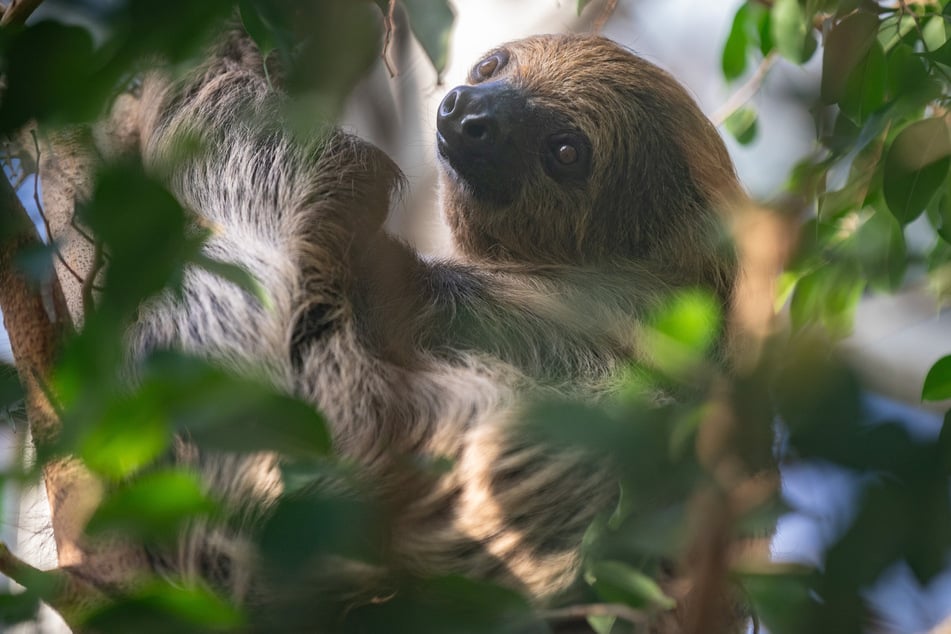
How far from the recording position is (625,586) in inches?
74.8

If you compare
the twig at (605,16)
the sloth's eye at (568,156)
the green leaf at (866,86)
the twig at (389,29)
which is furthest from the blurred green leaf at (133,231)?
the twig at (605,16)

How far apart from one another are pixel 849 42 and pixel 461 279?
176 cm

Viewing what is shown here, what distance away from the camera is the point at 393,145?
2.09m

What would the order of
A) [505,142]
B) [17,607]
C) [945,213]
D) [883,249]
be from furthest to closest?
[505,142], [945,213], [883,249], [17,607]

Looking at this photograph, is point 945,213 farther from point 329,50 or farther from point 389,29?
point 329,50

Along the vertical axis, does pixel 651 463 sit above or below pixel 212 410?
below

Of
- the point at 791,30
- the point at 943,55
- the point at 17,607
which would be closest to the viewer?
the point at 17,607

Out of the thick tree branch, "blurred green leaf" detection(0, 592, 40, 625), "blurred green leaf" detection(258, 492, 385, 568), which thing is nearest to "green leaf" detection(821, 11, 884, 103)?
"blurred green leaf" detection(258, 492, 385, 568)

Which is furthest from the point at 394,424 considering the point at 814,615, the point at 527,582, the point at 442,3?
the point at 814,615

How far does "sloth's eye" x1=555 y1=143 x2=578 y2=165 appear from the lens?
469cm

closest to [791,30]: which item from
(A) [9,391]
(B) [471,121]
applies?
(B) [471,121]

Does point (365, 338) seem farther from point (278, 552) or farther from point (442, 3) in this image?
point (278, 552)

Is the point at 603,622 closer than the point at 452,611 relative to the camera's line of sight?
No

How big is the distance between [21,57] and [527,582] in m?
2.38
